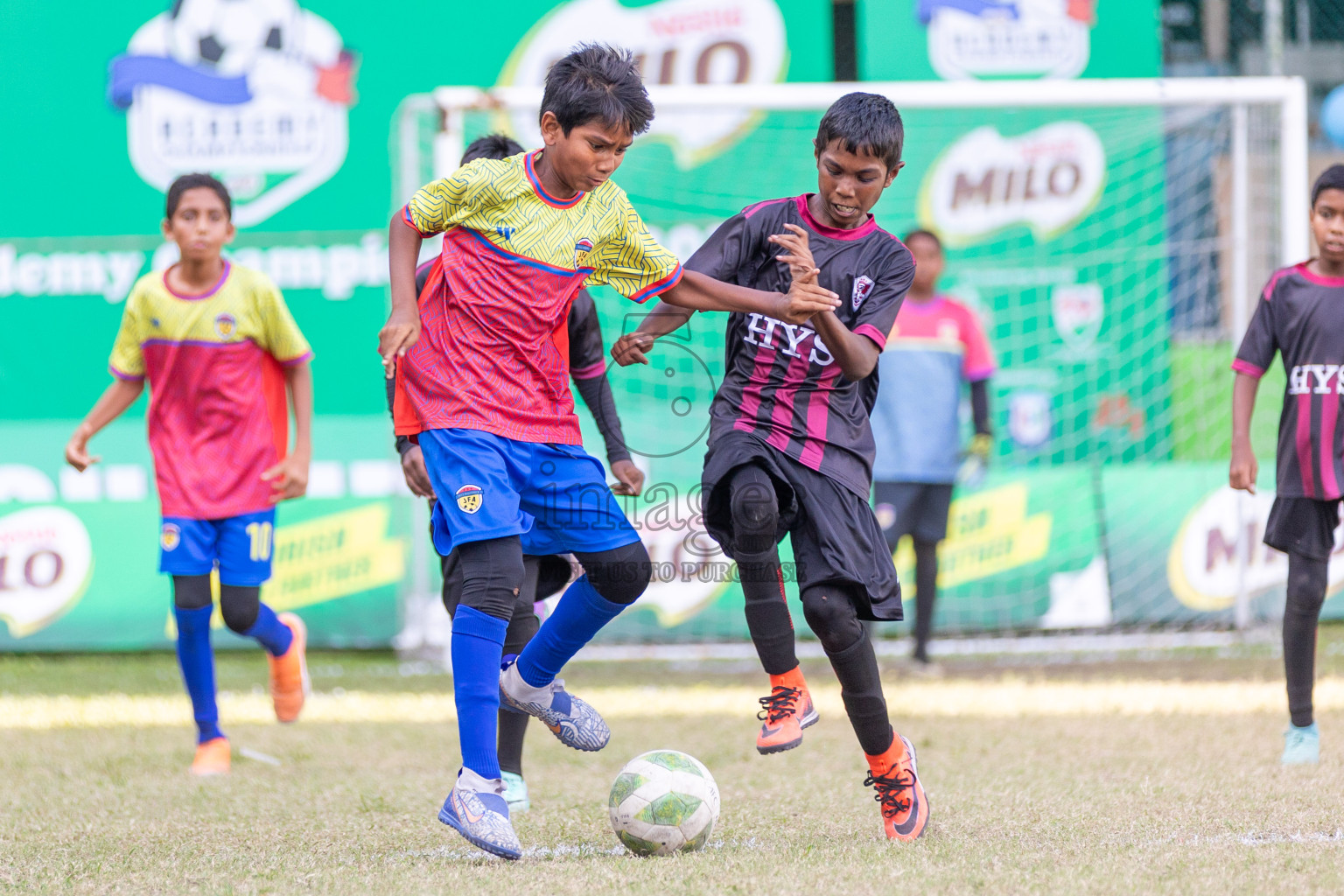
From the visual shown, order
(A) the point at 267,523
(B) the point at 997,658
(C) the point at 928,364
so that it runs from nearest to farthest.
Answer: (A) the point at 267,523, (C) the point at 928,364, (B) the point at 997,658

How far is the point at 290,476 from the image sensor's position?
4.92 metres

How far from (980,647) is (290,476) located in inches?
167

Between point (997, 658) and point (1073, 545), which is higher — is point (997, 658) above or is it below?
below

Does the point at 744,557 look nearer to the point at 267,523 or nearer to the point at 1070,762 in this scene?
the point at 1070,762

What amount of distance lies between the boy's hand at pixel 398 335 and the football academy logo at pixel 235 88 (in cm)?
568

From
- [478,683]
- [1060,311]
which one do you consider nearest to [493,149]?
[478,683]

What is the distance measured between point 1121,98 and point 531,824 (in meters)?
5.20

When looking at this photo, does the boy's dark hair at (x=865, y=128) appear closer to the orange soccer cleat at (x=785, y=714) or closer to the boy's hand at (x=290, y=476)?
the orange soccer cleat at (x=785, y=714)

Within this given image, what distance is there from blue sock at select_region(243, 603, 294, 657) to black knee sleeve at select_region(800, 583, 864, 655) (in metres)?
2.39

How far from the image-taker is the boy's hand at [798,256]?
332 cm

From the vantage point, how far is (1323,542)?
461 cm

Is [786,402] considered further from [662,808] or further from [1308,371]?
[1308,371]

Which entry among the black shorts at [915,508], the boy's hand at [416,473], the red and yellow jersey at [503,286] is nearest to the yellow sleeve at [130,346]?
the boy's hand at [416,473]

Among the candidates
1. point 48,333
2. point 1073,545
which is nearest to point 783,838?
point 1073,545
